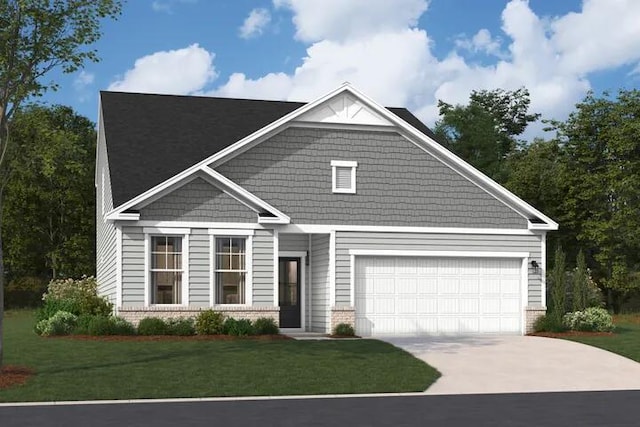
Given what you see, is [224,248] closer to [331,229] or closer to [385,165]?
[331,229]

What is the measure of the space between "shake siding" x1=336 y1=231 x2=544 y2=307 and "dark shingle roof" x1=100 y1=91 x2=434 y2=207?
5.65 metres

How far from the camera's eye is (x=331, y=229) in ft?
91.9

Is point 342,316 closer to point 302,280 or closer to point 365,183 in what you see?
point 302,280

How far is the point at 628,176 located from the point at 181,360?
34789mm

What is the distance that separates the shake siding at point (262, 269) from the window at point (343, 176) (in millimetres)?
2969

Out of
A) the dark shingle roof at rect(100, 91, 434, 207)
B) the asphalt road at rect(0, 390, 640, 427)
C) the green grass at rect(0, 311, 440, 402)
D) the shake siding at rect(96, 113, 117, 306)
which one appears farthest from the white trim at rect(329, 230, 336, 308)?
the asphalt road at rect(0, 390, 640, 427)

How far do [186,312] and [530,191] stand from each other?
92.7ft

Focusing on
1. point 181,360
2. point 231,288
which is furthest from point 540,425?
point 231,288

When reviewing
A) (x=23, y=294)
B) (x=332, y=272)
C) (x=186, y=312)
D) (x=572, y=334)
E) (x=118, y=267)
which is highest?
(x=118, y=267)

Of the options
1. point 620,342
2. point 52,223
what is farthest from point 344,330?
point 52,223

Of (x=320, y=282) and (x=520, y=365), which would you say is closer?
(x=520, y=365)

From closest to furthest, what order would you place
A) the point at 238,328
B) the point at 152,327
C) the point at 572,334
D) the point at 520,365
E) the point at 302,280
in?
the point at 520,365 → the point at 152,327 → the point at 238,328 → the point at 572,334 → the point at 302,280

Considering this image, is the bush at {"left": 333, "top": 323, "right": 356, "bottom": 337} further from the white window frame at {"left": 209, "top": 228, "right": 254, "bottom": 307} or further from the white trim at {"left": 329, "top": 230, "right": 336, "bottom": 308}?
the white window frame at {"left": 209, "top": 228, "right": 254, "bottom": 307}

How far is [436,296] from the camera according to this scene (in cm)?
2848
